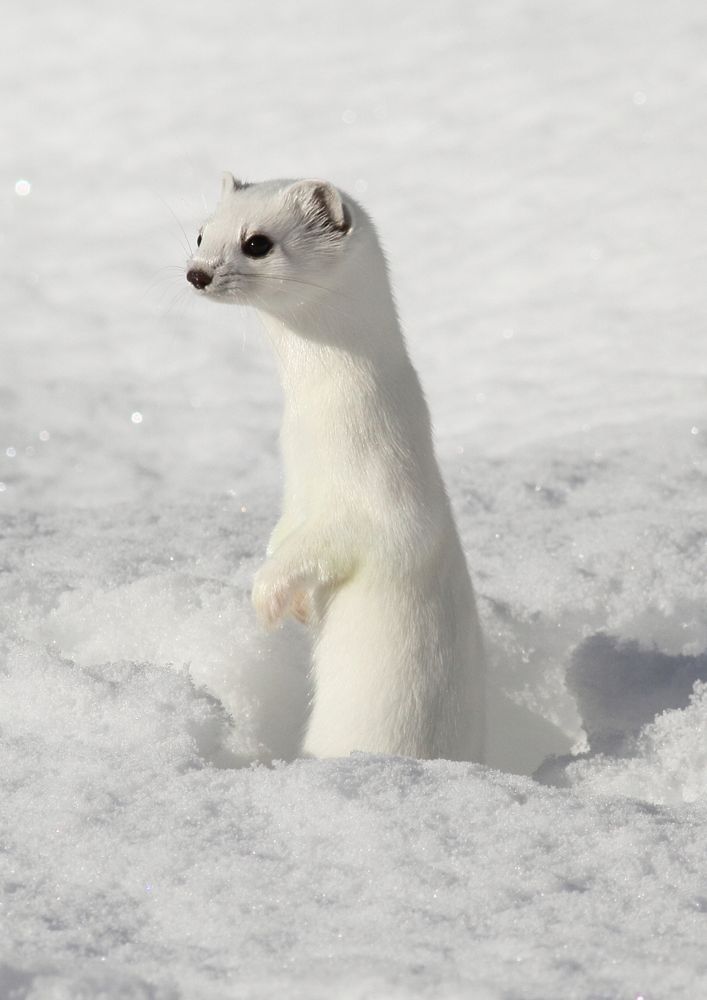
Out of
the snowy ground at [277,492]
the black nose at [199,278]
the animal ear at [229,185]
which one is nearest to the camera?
the snowy ground at [277,492]

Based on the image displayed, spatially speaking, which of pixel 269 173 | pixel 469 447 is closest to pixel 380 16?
pixel 269 173

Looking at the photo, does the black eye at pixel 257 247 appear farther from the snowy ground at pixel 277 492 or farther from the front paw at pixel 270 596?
the snowy ground at pixel 277 492

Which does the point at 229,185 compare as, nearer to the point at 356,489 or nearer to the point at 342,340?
the point at 342,340

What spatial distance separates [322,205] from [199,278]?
11.9 inches

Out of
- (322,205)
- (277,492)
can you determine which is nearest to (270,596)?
(322,205)

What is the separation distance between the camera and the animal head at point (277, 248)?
296cm

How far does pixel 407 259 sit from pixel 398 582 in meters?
4.14

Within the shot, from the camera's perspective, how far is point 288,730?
3.41 m

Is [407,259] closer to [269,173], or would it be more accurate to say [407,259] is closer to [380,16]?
[269,173]

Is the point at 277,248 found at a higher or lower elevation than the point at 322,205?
lower

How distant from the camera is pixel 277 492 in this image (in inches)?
199

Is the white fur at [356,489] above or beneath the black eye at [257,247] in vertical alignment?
beneath

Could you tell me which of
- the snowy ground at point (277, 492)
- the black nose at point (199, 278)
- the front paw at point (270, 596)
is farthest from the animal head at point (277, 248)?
the snowy ground at point (277, 492)

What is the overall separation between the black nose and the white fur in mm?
47
